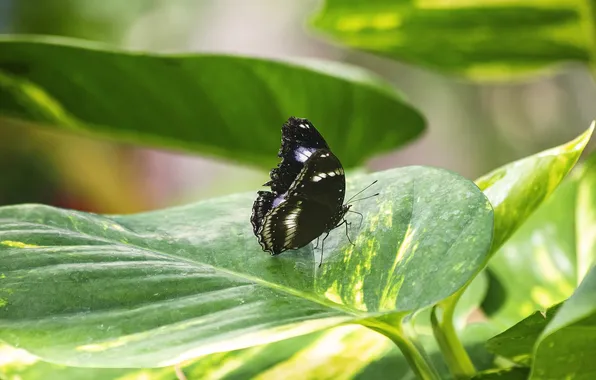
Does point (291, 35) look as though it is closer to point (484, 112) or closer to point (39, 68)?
point (484, 112)

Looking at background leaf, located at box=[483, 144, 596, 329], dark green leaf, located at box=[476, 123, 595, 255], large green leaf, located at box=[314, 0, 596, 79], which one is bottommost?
background leaf, located at box=[483, 144, 596, 329]

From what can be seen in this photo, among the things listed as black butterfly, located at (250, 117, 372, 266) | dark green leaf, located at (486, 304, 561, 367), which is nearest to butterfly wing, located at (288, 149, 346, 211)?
black butterfly, located at (250, 117, 372, 266)

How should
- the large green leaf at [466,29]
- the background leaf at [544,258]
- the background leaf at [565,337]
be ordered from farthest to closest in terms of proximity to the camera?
1. the large green leaf at [466,29]
2. the background leaf at [544,258]
3. the background leaf at [565,337]

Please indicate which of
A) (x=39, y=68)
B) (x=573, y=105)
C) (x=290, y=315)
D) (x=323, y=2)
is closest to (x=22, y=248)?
(x=290, y=315)

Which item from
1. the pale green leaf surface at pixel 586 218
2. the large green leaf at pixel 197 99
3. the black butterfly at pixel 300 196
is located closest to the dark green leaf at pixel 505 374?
the black butterfly at pixel 300 196

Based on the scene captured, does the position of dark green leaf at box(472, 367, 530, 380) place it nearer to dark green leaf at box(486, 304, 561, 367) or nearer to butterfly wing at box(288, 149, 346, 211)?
dark green leaf at box(486, 304, 561, 367)

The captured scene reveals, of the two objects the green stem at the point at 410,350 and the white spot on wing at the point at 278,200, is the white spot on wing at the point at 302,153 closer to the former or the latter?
the white spot on wing at the point at 278,200
